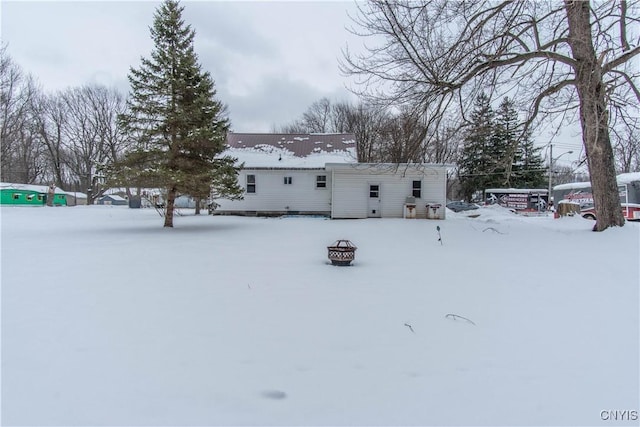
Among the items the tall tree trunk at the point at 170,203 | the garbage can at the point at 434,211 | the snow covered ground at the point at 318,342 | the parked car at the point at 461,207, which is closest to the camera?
the snow covered ground at the point at 318,342

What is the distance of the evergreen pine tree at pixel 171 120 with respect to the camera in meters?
11.4

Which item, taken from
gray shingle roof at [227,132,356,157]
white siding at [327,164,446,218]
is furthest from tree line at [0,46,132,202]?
white siding at [327,164,446,218]

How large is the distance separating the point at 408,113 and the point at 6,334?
9.38 m

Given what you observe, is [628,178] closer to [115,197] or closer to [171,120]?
[171,120]

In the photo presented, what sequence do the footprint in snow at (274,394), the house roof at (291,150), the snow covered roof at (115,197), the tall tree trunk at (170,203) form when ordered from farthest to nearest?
the snow covered roof at (115,197) < the house roof at (291,150) < the tall tree trunk at (170,203) < the footprint in snow at (274,394)

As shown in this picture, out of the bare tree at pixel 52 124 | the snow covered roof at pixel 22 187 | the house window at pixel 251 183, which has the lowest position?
the house window at pixel 251 183

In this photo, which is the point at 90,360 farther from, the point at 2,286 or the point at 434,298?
the point at 434,298

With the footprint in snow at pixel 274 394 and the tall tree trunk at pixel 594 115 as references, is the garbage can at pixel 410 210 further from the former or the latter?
the footprint in snow at pixel 274 394

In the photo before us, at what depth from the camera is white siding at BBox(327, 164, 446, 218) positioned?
1683cm

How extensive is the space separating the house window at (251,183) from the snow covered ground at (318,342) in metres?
12.0

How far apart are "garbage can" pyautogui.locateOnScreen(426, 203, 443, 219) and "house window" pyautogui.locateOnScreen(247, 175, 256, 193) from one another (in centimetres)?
967

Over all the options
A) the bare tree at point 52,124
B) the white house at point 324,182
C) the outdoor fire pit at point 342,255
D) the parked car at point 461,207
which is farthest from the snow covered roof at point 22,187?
the parked car at point 461,207

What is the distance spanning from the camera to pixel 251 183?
18.3 m

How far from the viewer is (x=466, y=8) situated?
7578 millimetres
